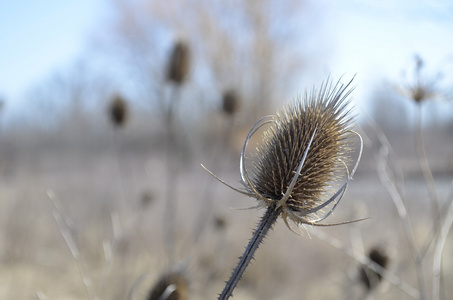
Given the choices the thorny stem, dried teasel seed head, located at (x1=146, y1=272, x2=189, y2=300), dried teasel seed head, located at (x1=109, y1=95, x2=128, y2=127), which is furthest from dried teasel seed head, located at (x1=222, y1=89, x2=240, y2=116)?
the thorny stem

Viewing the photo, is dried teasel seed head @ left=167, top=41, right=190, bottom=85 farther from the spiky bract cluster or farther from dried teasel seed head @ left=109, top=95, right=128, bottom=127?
the spiky bract cluster

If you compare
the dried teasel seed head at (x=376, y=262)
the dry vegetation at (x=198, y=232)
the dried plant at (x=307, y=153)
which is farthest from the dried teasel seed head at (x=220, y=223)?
the dried plant at (x=307, y=153)

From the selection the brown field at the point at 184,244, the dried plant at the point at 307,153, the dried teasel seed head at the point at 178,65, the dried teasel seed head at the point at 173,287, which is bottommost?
the brown field at the point at 184,244

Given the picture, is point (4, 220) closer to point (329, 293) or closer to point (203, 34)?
point (329, 293)

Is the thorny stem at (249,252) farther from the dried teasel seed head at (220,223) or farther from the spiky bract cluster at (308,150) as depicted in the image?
the dried teasel seed head at (220,223)

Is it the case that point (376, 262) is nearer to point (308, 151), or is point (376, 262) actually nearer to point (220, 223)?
point (308, 151)
